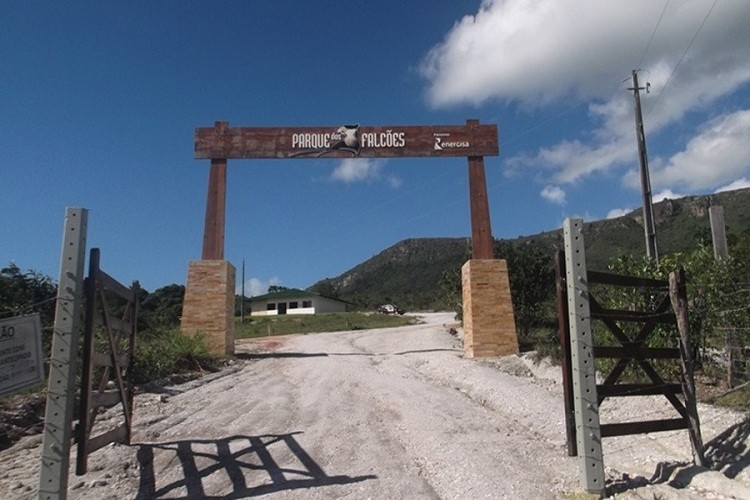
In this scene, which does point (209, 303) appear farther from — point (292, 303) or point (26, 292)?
point (292, 303)

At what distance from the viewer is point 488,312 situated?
16.0m

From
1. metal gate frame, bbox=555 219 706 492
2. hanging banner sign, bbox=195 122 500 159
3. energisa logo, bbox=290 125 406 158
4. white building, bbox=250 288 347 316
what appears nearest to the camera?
metal gate frame, bbox=555 219 706 492

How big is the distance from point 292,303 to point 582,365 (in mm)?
65395

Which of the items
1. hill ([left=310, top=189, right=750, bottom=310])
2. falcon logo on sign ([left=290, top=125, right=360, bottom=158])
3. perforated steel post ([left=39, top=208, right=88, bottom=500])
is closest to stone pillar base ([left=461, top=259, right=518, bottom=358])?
falcon logo on sign ([left=290, top=125, right=360, bottom=158])

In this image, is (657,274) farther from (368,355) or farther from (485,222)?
(368,355)

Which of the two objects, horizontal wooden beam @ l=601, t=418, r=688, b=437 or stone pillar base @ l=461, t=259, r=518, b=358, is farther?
stone pillar base @ l=461, t=259, r=518, b=358

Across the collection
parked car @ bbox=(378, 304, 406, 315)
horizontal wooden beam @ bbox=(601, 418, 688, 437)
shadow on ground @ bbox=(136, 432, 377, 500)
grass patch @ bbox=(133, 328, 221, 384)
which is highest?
parked car @ bbox=(378, 304, 406, 315)

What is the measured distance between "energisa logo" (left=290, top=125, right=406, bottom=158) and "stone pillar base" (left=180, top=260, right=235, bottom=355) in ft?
13.4

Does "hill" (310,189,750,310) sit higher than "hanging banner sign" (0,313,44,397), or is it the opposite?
"hill" (310,189,750,310)

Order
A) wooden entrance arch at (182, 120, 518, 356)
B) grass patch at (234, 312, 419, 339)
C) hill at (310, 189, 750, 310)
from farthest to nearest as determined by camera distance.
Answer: hill at (310, 189, 750, 310) → grass patch at (234, 312, 419, 339) → wooden entrance arch at (182, 120, 518, 356)

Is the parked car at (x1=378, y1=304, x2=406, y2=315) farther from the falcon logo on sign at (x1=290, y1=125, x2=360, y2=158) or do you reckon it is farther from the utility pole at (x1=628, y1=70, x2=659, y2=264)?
the falcon logo on sign at (x1=290, y1=125, x2=360, y2=158)

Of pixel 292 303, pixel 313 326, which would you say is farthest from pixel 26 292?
pixel 292 303

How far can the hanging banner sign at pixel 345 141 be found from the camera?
680 inches

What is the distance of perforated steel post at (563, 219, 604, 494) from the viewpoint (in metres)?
5.18
